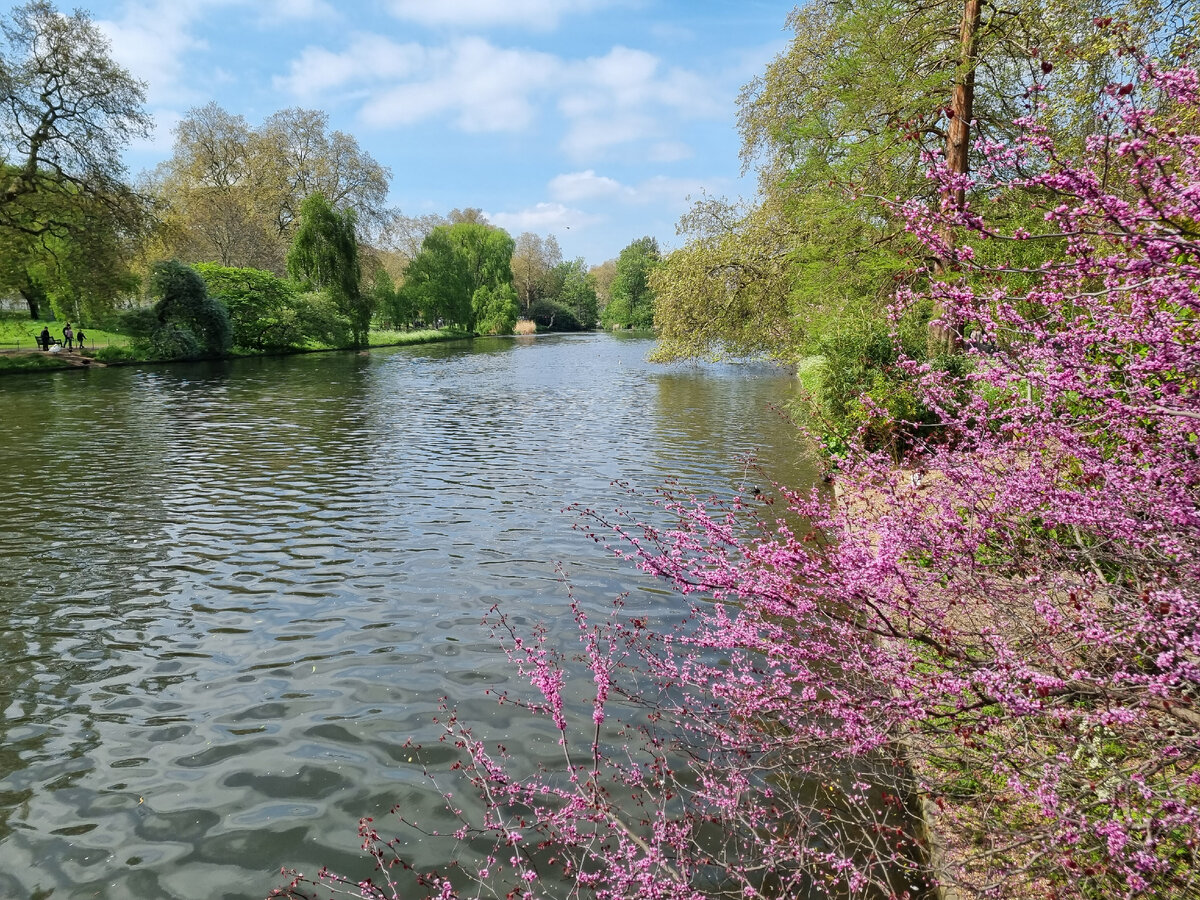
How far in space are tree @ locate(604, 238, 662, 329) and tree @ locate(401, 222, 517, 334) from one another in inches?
914

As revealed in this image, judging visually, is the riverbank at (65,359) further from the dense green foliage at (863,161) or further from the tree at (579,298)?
the tree at (579,298)

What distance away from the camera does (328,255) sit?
52531 millimetres

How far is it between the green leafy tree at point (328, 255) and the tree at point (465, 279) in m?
21.3

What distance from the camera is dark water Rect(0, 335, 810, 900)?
4.93m

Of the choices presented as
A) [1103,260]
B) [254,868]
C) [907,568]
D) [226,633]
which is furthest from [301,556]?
[1103,260]

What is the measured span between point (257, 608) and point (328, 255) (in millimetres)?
50113

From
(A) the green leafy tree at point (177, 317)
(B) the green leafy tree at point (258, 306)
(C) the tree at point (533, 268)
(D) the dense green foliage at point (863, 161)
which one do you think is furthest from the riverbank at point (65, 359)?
(C) the tree at point (533, 268)

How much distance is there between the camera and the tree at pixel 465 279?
76.9 m

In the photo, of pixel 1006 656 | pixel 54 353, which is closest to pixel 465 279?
pixel 54 353

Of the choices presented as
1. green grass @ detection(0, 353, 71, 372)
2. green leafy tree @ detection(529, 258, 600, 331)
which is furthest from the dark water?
green leafy tree @ detection(529, 258, 600, 331)

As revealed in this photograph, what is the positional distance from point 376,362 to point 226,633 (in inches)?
1570

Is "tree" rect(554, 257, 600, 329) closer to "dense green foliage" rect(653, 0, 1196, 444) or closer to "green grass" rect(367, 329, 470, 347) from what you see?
"green grass" rect(367, 329, 470, 347)

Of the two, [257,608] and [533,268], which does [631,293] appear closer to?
[533,268]

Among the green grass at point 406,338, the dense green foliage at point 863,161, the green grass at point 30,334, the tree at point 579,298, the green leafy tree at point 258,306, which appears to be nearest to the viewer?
the dense green foliage at point 863,161
